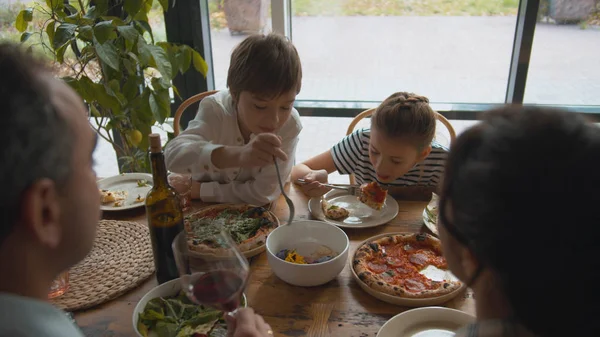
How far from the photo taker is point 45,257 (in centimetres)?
72

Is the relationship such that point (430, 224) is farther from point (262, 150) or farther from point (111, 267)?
point (111, 267)

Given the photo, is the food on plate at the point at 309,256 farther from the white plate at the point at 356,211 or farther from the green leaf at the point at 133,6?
the green leaf at the point at 133,6

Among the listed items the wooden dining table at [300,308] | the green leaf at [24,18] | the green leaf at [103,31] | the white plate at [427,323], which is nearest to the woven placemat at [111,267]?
the wooden dining table at [300,308]

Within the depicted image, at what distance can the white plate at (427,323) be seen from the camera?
1016 millimetres

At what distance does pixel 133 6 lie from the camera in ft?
7.32

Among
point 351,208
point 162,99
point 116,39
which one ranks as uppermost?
point 116,39

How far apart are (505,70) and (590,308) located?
2577 millimetres

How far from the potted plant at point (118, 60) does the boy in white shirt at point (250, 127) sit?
2.09 ft

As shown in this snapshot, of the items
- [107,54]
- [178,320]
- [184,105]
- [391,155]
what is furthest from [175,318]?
[107,54]

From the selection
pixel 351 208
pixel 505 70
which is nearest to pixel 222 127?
pixel 351 208

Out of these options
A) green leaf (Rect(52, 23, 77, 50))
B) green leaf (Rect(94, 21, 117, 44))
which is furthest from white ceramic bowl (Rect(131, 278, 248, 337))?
green leaf (Rect(52, 23, 77, 50))

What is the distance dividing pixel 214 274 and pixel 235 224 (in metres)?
0.49

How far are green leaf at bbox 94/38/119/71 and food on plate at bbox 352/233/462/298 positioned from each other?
148cm

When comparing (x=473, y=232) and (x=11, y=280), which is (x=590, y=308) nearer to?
(x=473, y=232)
